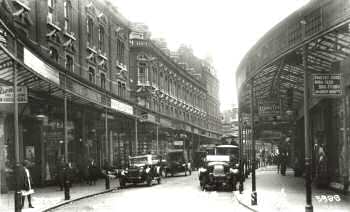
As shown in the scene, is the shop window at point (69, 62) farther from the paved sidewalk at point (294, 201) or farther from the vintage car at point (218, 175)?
the paved sidewalk at point (294, 201)

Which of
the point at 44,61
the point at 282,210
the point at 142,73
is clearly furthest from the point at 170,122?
the point at 282,210

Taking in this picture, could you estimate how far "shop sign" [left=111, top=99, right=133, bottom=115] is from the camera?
2968 cm

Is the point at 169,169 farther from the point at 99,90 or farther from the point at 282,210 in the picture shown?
the point at 282,210

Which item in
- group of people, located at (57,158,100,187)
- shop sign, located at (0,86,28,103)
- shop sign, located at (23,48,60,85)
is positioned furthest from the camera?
group of people, located at (57,158,100,187)

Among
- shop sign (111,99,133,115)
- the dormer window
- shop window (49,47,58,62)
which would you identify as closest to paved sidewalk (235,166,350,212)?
shop sign (111,99,133,115)

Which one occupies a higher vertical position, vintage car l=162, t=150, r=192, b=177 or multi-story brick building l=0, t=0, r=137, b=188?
multi-story brick building l=0, t=0, r=137, b=188

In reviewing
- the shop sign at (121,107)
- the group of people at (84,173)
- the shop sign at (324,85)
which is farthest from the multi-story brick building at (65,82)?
the shop sign at (324,85)

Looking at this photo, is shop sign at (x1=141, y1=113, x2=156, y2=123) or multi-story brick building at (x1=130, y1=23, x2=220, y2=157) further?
multi-story brick building at (x1=130, y1=23, x2=220, y2=157)

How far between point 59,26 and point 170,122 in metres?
20.3

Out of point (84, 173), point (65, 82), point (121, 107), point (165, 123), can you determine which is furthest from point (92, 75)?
point (65, 82)

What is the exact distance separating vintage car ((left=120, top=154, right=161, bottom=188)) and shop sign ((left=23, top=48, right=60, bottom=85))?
10125 millimetres

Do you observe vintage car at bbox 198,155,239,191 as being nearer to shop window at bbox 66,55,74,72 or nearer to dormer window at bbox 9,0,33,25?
dormer window at bbox 9,0,33,25

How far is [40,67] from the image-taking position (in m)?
16.9

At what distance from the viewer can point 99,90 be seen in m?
27.0
